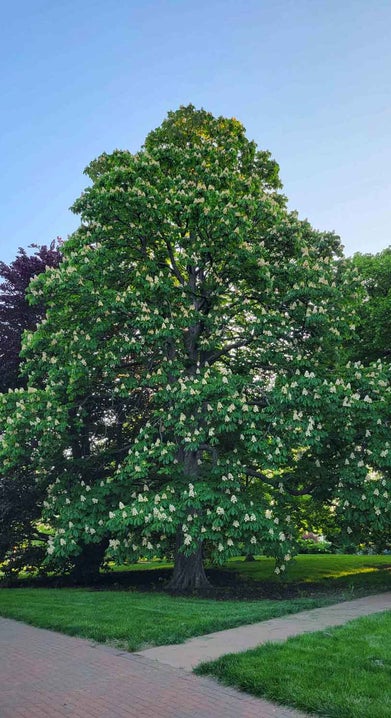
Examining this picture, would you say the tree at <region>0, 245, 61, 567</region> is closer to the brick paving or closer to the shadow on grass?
the shadow on grass

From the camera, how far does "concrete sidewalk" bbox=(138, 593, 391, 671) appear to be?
675 centimetres

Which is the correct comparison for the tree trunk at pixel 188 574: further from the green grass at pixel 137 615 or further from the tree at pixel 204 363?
the green grass at pixel 137 615

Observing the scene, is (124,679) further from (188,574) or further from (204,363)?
(204,363)

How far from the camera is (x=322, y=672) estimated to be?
5703 mm

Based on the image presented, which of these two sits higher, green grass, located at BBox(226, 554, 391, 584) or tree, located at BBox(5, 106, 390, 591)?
tree, located at BBox(5, 106, 390, 591)

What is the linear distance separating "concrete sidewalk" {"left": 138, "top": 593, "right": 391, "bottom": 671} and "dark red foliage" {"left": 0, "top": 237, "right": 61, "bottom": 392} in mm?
13174

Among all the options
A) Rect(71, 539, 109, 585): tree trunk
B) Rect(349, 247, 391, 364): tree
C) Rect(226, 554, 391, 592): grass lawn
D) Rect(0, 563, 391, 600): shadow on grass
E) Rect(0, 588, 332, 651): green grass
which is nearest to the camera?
Rect(0, 588, 332, 651): green grass

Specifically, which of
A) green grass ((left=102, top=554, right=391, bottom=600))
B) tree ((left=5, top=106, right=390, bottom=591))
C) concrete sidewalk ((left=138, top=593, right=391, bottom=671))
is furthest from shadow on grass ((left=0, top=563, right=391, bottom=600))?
concrete sidewalk ((left=138, top=593, right=391, bottom=671))

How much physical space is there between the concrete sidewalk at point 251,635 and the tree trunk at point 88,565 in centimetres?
1033

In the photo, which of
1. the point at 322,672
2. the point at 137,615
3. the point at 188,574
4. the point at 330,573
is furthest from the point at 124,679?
the point at 330,573

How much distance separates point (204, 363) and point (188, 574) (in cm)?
586

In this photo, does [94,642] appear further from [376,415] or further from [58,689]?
[376,415]

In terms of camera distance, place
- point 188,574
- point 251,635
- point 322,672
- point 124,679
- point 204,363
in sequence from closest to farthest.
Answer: point 322,672 < point 124,679 < point 251,635 < point 188,574 < point 204,363

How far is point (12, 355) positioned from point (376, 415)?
40.9 feet
